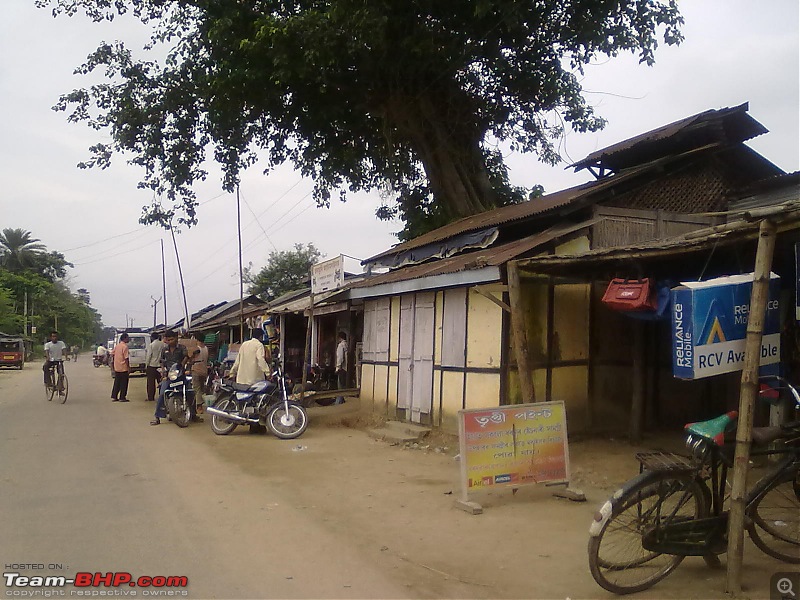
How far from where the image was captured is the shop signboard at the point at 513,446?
20.7 feet

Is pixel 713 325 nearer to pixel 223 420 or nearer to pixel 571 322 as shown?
pixel 571 322

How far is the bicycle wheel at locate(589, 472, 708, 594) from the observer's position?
13.6 feet

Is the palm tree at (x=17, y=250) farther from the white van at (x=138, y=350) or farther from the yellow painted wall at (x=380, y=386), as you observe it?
the yellow painted wall at (x=380, y=386)

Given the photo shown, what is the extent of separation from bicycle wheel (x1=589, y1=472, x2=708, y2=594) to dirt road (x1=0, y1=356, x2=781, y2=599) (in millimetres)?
140

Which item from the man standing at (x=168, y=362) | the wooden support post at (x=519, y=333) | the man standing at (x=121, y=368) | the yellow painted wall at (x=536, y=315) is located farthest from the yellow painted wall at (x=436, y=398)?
the man standing at (x=121, y=368)

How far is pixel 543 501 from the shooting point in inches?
261

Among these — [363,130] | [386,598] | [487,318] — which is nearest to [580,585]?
[386,598]

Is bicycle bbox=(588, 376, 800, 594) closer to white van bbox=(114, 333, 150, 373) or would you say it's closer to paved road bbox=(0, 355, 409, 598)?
paved road bbox=(0, 355, 409, 598)

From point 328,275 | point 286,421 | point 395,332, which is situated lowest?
point 286,421

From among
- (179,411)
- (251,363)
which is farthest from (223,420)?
(179,411)

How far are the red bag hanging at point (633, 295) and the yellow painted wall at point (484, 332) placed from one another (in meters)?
1.91

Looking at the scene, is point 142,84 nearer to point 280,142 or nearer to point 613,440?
point 280,142

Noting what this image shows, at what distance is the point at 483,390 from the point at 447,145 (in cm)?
1140

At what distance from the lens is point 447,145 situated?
19359mm
